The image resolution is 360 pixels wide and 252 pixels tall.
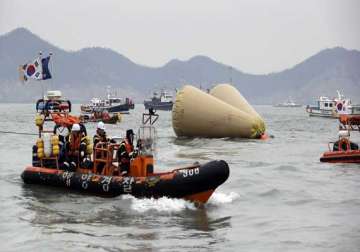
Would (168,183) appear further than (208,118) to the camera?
No

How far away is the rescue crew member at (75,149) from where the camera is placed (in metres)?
17.1

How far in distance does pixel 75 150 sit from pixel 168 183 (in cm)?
367

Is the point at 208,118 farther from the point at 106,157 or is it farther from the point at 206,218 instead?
the point at 206,218

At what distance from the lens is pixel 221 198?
52.9ft

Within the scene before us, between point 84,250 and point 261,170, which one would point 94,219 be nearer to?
point 84,250

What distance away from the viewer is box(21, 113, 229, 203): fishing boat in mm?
14453

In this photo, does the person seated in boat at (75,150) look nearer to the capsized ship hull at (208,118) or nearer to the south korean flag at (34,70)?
the south korean flag at (34,70)

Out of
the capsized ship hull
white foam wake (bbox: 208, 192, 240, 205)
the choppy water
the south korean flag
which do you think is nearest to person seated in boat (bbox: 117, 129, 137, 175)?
the choppy water

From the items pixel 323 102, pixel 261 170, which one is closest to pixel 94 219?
pixel 261 170

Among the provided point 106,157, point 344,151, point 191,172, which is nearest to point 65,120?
point 106,157

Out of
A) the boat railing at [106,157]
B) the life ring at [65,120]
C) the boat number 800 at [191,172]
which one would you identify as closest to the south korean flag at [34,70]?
the life ring at [65,120]

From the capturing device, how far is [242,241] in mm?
12242

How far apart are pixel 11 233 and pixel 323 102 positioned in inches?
3021

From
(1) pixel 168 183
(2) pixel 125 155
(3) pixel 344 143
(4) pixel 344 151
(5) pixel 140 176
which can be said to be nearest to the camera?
(1) pixel 168 183
